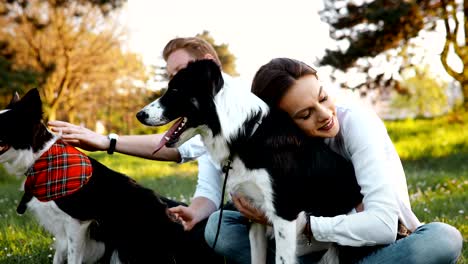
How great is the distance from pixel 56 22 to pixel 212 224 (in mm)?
23212

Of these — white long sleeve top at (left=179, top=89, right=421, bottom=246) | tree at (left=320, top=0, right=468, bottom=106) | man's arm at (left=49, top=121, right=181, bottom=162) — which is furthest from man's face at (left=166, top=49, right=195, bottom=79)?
tree at (left=320, top=0, right=468, bottom=106)

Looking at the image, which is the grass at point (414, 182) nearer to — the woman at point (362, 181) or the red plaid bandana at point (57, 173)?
the woman at point (362, 181)

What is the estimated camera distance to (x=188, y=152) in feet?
14.2

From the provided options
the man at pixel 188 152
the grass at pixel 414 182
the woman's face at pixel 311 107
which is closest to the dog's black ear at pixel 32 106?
the man at pixel 188 152

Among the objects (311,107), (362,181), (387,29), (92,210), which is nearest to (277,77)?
(311,107)

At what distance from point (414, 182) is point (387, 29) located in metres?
8.60

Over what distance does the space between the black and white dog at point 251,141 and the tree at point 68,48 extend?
66.9ft

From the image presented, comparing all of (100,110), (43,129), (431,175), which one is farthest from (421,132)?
(100,110)

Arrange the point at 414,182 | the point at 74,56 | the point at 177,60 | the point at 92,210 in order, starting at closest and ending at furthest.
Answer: the point at 92,210, the point at 177,60, the point at 414,182, the point at 74,56

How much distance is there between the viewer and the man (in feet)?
13.4

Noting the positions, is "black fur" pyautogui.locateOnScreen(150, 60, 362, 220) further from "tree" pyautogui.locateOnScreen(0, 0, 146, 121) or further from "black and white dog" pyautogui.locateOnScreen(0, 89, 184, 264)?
"tree" pyautogui.locateOnScreen(0, 0, 146, 121)

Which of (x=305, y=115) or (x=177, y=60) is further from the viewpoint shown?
(x=177, y=60)

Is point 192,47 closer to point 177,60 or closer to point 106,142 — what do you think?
point 177,60

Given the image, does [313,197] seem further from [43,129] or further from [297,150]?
[43,129]
